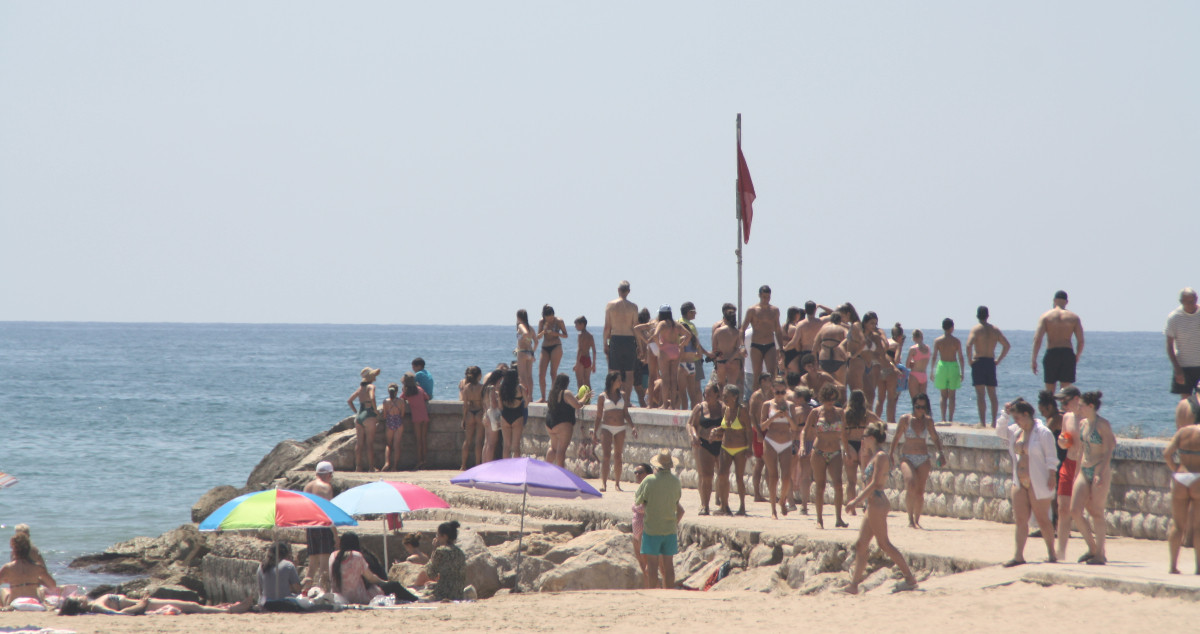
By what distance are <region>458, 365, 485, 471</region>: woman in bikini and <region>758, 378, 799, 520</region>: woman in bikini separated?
5.84 m

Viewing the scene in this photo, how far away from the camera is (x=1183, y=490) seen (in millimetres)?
9758

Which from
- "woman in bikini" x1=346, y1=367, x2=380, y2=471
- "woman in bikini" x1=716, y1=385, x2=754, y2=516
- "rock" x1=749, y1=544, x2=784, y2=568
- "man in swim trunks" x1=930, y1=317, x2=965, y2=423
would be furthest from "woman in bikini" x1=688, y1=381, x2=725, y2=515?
"woman in bikini" x1=346, y1=367, x2=380, y2=471

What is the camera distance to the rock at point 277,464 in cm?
2175

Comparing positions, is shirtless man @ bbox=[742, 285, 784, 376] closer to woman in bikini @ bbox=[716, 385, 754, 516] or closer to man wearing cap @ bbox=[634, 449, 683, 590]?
woman in bikini @ bbox=[716, 385, 754, 516]

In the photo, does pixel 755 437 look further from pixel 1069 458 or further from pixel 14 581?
pixel 14 581

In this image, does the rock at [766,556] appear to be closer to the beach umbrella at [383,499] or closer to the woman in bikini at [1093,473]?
the woman in bikini at [1093,473]

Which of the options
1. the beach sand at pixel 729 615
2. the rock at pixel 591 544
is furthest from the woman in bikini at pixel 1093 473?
the rock at pixel 591 544

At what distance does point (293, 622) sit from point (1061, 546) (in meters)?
6.70

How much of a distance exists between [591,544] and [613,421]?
2.65 m

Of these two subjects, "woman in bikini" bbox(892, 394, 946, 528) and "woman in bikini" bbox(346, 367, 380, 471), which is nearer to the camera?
"woman in bikini" bbox(892, 394, 946, 528)

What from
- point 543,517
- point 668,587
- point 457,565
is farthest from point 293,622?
point 543,517

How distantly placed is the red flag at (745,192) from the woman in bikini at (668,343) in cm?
191

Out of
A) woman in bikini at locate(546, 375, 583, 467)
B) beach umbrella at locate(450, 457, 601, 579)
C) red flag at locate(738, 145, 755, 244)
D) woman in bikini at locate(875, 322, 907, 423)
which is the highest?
red flag at locate(738, 145, 755, 244)

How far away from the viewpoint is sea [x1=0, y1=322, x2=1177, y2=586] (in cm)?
2683
